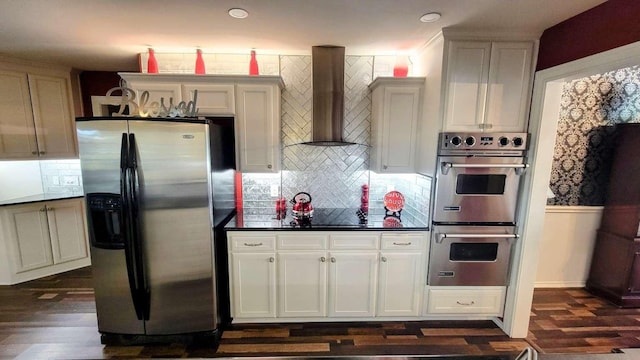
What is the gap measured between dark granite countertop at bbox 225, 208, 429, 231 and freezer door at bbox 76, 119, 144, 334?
0.88m

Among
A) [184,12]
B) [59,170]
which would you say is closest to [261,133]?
[184,12]

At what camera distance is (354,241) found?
241cm

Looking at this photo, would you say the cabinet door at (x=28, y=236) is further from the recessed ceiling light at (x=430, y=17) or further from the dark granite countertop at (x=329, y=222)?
the recessed ceiling light at (x=430, y=17)

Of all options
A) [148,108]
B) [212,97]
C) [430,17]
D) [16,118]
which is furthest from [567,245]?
[16,118]

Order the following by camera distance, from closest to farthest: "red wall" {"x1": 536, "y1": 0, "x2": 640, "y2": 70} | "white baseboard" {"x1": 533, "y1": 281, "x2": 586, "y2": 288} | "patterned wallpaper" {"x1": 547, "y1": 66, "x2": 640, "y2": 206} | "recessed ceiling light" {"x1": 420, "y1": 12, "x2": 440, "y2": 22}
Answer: "red wall" {"x1": 536, "y1": 0, "x2": 640, "y2": 70}, "recessed ceiling light" {"x1": 420, "y1": 12, "x2": 440, "y2": 22}, "patterned wallpaper" {"x1": 547, "y1": 66, "x2": 640, "y2": 206}, "white baseboard" {"x1": 533, "y1": 281, "x2": 586, "y2": 288}

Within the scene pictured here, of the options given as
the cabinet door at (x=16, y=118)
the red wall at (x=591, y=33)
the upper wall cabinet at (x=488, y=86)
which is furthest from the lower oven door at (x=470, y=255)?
the cabinet door at (x=16, y=118)

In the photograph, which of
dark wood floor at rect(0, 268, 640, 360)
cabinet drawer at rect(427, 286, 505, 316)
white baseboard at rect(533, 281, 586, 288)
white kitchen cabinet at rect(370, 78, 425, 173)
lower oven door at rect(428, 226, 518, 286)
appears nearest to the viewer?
dark wood floor at rect(0, 268, 640, 360)

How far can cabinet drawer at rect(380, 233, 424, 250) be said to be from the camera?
2416 millimetres

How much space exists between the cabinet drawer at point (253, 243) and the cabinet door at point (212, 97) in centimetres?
116

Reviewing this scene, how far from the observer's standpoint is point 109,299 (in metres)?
2.19

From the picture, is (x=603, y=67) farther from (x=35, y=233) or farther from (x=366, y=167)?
(x=35, y=233)

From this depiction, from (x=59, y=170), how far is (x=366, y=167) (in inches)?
155

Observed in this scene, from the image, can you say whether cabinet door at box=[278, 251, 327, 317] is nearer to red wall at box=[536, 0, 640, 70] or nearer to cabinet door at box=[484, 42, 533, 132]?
cabinet door at box=[484, 42, 533, 132]

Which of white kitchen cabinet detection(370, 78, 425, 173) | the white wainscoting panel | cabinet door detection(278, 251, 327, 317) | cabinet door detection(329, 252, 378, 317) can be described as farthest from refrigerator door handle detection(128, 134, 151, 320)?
the white wainscoting panel
